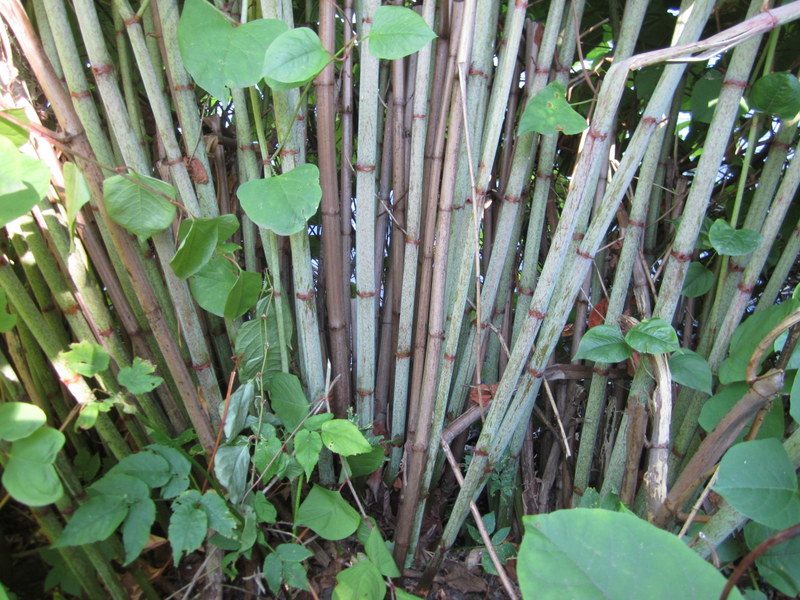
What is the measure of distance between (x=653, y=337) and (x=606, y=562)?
0.34 m

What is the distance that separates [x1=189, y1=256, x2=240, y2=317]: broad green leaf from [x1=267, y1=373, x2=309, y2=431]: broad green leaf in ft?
0.47

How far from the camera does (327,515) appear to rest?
85 cm

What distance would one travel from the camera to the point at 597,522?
0.54 meters

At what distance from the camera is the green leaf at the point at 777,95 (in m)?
0.74

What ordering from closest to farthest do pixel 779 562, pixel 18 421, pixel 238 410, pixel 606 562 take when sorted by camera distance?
pixel 606 562 < pixel 18 421 < pixel 779 562 < pixel 238 410

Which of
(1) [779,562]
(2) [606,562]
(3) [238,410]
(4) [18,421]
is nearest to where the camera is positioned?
(2) [606,562]

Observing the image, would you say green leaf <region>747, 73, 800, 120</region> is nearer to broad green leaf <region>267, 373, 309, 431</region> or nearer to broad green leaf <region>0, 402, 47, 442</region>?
broad green leaf <region>267, 373, 309, 431</region>

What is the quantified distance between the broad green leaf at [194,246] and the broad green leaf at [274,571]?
0.41 meters

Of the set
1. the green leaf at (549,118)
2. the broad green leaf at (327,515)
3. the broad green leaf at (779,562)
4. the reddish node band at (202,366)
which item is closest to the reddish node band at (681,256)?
the green leaf at (549,118)

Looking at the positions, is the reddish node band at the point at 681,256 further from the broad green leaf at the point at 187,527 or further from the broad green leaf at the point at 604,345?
the broad green leaf at the point at 187,527

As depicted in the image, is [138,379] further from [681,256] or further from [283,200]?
[681,256]

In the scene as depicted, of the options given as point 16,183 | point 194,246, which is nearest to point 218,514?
point 194,246

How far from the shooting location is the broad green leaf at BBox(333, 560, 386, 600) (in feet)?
2.51

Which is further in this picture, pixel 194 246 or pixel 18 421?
pixel 194 246
